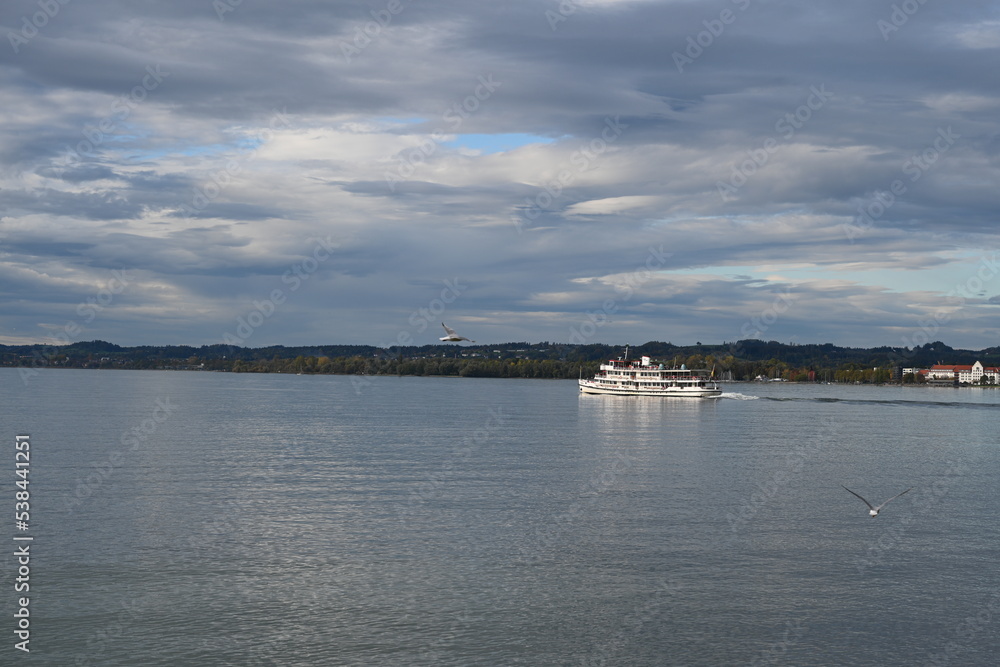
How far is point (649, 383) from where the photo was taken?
161250mm

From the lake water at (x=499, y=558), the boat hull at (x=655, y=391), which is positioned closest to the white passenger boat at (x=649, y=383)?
the boat hull at (x=655, y=391)

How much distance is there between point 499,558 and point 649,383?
442ft

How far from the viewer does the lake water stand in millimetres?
21719

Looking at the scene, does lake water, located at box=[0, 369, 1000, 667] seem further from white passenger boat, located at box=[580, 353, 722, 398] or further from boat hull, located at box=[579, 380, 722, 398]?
white passenger boat, located at box=[580, 353, 722, 398]

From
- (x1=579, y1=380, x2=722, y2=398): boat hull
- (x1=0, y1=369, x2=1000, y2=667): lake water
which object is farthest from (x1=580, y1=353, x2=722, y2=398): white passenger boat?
(x1=0, y1=369, x2=1000, y2=667): lake water

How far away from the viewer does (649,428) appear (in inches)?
3381

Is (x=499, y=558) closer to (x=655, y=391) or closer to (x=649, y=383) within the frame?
(x=655, y=391)

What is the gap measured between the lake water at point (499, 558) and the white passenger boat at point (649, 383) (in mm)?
94917

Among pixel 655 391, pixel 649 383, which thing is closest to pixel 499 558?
pixel 655 391

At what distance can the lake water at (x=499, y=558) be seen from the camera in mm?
21719

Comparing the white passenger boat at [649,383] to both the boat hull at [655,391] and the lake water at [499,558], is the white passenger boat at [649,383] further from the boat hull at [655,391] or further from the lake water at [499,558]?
the lake water at [499,558]

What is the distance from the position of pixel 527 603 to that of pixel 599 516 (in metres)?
12.0

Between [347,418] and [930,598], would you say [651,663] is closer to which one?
[930,598]

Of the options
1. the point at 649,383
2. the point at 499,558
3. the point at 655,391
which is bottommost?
the point at 499,558
